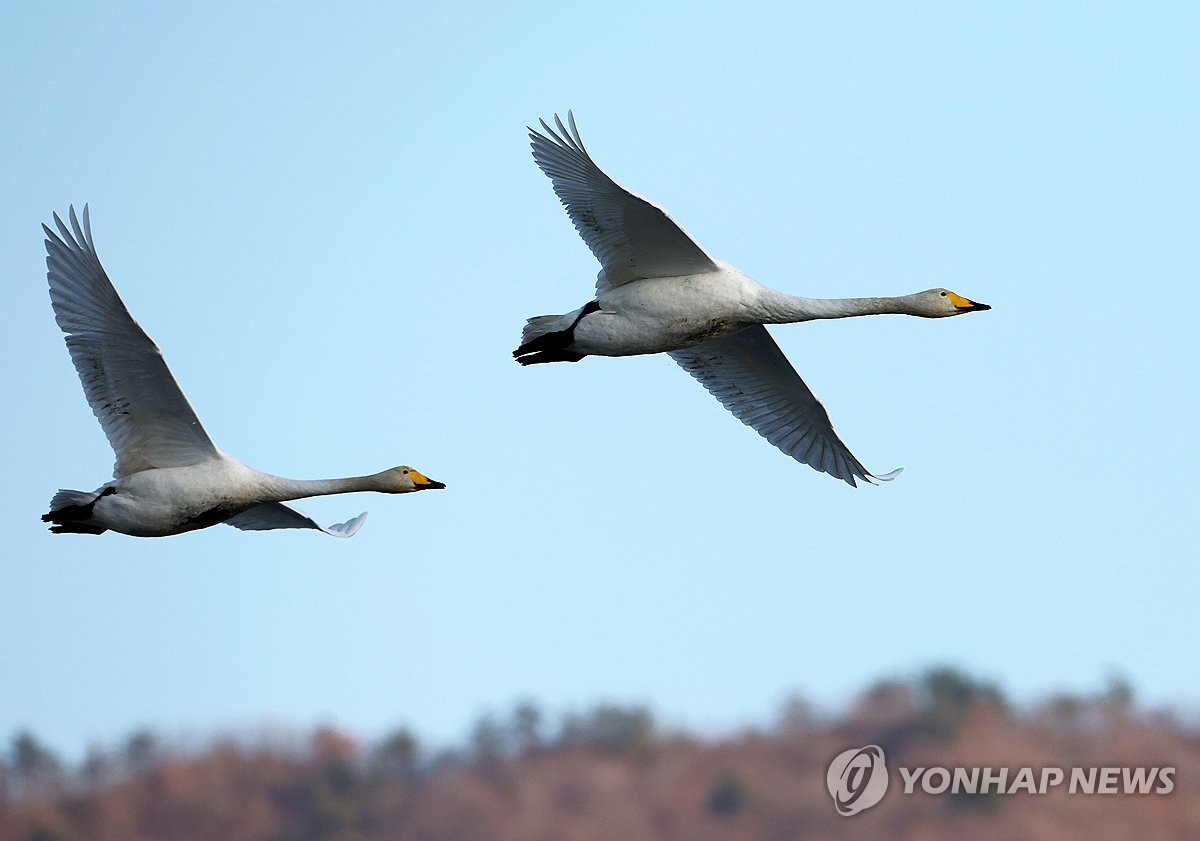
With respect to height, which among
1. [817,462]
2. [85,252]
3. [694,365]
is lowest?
[817,462]

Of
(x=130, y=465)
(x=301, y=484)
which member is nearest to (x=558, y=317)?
(x=301, y=484)

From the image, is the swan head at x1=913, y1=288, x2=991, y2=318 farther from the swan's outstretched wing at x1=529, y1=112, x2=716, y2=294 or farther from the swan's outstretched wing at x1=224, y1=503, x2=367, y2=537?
the swan's outstretched wing at x1=224, y1=503, x2=367, y2=537

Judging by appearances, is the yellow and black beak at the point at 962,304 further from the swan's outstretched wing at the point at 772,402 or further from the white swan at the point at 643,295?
the swan's outstretched wing at the point at 772,402

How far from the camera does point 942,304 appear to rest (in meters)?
16.9

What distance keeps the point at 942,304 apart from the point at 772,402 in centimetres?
223

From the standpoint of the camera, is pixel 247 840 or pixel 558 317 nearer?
pixel 558 317

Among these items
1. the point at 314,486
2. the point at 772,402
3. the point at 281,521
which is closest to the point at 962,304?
the point at 772,402

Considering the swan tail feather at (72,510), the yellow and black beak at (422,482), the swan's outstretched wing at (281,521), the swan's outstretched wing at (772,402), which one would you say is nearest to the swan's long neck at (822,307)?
the swan's outstretched wing at (772,402)

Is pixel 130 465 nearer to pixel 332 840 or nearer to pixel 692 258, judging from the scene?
pixel 692 258

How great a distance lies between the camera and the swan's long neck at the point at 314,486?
53.0ft

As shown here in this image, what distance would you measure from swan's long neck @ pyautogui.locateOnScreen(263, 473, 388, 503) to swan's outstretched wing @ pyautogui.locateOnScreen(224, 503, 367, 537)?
1213 mm

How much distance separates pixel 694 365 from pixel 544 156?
11.0 ft

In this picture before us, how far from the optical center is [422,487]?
54.9ft

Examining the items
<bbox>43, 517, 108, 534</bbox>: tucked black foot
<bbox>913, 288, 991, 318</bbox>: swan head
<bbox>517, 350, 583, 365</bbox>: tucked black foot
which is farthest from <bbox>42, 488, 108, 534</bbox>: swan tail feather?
<bbox>913, 288, 991, 318</bbox>: swan head
